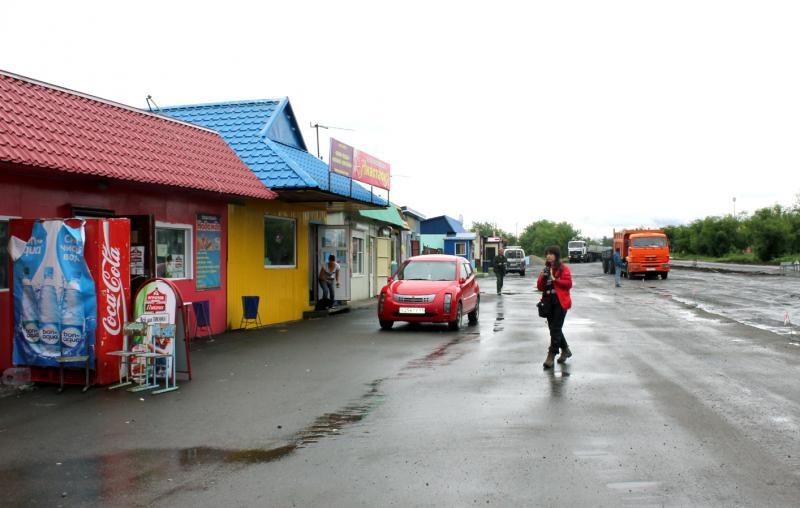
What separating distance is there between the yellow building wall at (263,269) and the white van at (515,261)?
35483 mm

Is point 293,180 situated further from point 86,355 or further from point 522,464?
point 522,464

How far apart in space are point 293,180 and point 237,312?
338cm

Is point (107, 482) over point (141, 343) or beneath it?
beneath

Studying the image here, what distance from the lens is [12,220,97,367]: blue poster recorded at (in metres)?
9.06

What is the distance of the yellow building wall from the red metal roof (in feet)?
4.24

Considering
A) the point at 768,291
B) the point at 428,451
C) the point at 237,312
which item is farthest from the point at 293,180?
the point at 768,291

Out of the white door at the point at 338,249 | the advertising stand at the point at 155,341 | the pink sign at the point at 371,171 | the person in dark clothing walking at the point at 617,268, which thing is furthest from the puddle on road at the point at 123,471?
the person in dark clothing walking at the point at 617,268

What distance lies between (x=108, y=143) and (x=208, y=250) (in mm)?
3861

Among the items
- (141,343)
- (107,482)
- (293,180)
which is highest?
(293,180)

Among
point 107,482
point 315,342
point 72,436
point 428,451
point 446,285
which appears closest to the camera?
point 107,482

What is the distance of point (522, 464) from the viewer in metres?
5.56

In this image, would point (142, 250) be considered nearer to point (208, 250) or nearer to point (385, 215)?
point (208, 250)

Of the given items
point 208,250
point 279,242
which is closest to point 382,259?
point 279,242

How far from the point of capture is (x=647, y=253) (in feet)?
137
